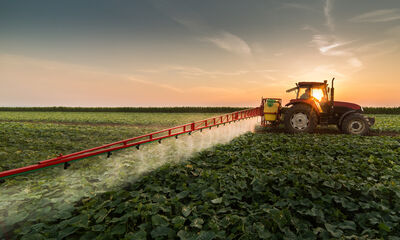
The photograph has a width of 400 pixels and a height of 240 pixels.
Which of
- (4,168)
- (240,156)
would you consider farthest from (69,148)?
(240,156)

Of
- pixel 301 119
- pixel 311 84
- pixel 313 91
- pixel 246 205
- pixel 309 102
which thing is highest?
pixel 311 84

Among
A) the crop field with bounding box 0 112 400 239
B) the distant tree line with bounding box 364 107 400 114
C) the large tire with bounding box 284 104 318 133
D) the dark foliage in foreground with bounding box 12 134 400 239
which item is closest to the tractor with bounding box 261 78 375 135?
the large tire with bounding box 284 104 318 133

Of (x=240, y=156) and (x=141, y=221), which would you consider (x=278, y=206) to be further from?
(x=240, y=156)

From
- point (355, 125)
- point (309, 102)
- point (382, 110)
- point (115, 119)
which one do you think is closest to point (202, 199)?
point (309, 102)

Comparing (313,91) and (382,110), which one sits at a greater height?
(313,91)

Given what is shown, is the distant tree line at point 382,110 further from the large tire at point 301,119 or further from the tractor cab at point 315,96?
the large tire at point 301,119

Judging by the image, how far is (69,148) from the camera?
775 cm

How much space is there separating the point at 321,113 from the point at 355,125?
141cm

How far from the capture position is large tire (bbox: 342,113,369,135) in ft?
27.4

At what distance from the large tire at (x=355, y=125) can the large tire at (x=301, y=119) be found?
1.18 m

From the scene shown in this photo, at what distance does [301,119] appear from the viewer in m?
8.74

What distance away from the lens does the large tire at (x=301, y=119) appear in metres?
8.55

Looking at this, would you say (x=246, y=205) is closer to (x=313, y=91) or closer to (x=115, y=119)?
(x=313, y=91)

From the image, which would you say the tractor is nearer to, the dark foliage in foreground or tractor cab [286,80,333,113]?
tractor cab [286,80,333,113]
